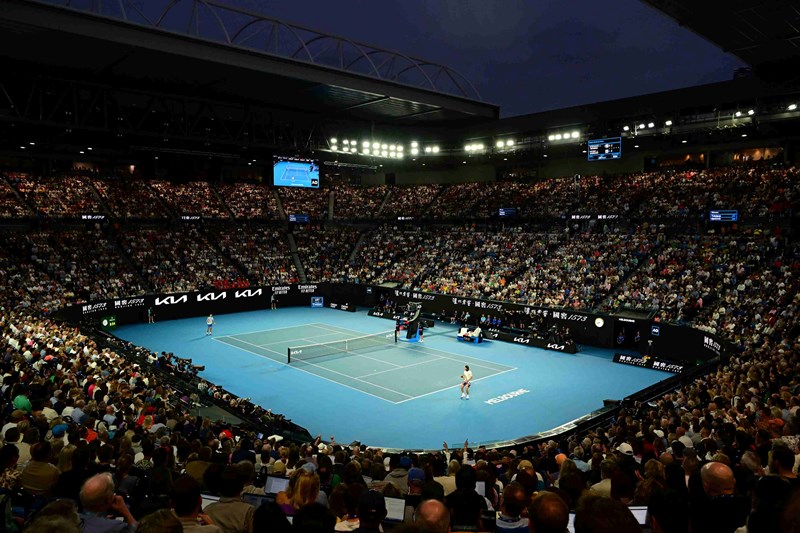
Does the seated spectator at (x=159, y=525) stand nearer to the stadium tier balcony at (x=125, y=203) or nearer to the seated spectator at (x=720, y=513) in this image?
the seated spectator at (x=720, y=513)

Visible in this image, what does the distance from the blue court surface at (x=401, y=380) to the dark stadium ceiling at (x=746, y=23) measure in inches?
581

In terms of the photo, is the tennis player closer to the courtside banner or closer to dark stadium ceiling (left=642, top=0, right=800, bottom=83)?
the courtside banner

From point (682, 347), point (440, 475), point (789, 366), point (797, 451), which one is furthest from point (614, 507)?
point (682, 347)

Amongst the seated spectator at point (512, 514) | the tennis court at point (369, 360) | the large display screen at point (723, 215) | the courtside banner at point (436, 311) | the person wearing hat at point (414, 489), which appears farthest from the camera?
the large display screen at point (723, 215)

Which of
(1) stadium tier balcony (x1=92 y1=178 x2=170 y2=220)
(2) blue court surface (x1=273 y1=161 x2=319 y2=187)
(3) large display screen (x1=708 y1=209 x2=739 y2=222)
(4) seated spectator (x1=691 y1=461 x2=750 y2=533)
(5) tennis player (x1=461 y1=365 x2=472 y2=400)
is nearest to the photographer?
(4) seated spectator (x1=691 y1=461 x2=750 y2=533)

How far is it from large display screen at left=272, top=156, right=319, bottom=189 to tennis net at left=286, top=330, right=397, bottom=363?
16111 millimetres

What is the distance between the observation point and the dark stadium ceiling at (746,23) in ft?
59.1

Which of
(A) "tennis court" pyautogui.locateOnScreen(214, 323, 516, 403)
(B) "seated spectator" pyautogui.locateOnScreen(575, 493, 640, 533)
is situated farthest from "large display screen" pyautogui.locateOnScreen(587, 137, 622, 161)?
(B) "seated spectator" pyautogui.locateOnScreen(575, 493, 640, 533)

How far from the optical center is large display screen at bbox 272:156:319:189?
44.8 m

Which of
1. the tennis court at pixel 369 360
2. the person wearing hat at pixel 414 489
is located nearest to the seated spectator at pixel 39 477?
the person wearing hat at pixel 414 489

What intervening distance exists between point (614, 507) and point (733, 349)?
24.1 metres

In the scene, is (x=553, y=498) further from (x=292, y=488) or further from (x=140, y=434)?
(x=140, y=434)

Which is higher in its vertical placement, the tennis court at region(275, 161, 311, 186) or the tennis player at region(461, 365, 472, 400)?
the tennis court at region(275, 161, 311, 186)

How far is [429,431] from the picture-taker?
1978 centimetres
